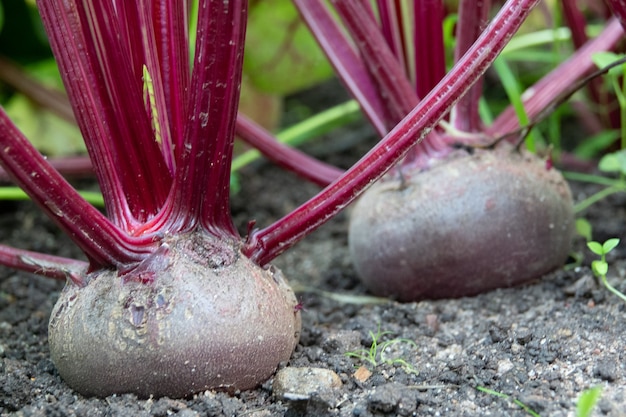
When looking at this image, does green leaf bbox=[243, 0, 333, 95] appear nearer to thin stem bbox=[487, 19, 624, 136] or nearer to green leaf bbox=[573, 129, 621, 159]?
thin stem bbox=[487, 19, 624, 136]

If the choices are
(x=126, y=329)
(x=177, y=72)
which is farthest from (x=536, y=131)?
(x=126, y=329)

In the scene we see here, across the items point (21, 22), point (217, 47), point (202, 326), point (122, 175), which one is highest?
point (21, 22)

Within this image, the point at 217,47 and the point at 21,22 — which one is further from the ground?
the point at 21,22

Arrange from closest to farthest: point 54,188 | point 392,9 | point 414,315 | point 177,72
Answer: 1. point 54,188
2. point 177,72
3. point 414,315
4. point 392,9

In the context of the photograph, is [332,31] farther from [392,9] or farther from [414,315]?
[414,315]

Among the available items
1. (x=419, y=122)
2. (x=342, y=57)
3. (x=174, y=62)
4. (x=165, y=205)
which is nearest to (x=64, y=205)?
(x=165, y=205)

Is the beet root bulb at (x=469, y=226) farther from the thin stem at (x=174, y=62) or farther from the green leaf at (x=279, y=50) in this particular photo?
the green leaf at (x=279, y=50)

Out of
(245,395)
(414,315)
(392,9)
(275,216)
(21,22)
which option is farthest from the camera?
(21,22)

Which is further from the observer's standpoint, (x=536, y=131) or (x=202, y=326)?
(x=536, y=131)
